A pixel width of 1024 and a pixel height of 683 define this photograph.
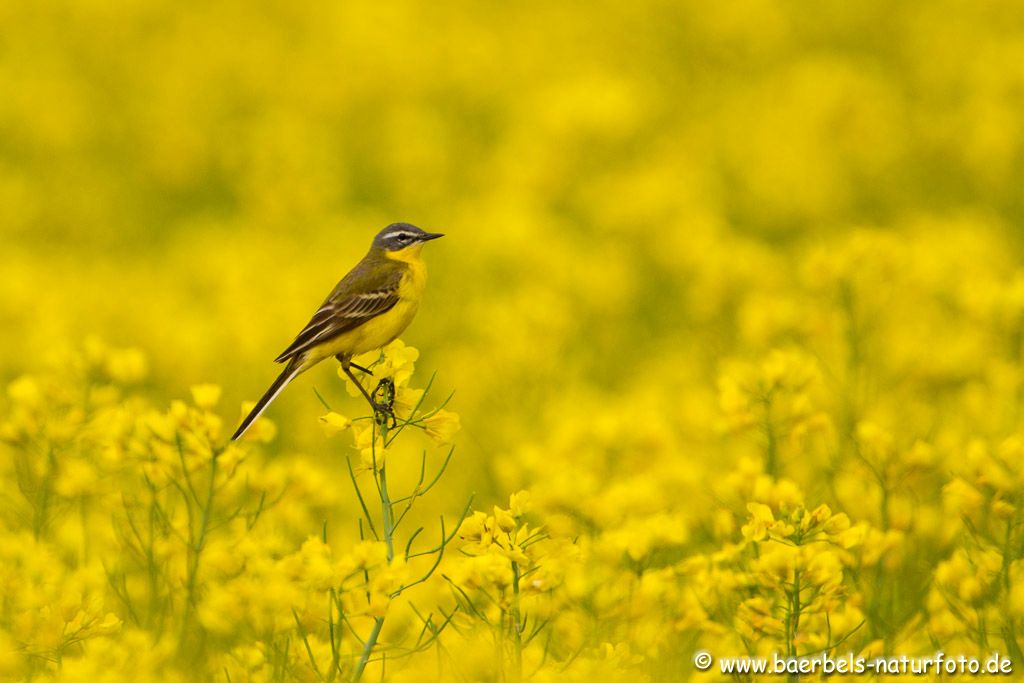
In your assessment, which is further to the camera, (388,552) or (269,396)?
(269,396)

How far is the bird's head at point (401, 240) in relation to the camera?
20.5ft

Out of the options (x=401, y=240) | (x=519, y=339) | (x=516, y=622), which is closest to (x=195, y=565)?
(x=516, y=622)

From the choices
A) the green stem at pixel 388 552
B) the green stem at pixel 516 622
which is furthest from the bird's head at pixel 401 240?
the green stem at pixel 516 622

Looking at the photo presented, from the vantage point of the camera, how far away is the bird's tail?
5.14 m

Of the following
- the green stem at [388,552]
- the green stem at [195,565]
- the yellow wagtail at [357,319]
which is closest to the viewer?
the green stem at [388,552]

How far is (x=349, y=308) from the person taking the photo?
5.63 metres

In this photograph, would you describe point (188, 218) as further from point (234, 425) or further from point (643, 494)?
point (643, 494)

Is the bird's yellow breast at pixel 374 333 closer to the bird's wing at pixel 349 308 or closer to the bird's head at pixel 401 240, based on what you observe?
the bird's wing at pixel 349 308

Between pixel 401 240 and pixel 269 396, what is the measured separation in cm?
129

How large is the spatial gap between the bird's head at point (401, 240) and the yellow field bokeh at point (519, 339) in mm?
1001

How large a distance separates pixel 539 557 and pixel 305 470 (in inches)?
66.2

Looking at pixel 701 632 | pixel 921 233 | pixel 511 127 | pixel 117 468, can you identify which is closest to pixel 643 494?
pixel 701 632

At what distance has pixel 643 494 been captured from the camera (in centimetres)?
553

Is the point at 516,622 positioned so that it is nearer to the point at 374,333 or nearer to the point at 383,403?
the point at 383,403
